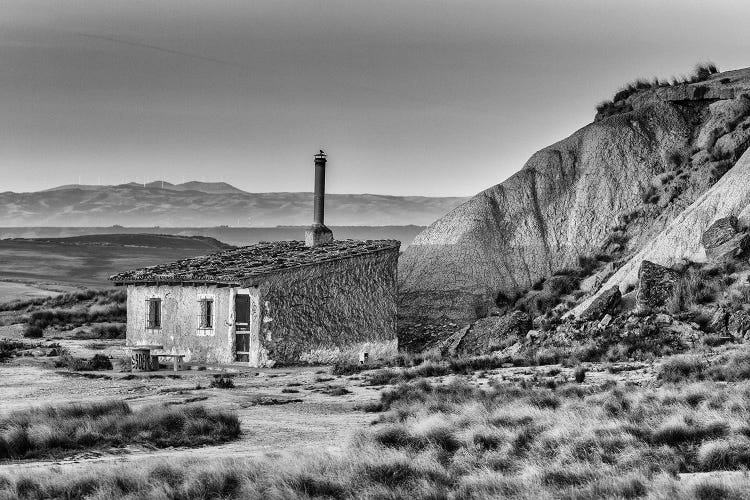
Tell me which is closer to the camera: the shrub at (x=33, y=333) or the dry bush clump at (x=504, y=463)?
the dry bush clump at (x=504, y=463)

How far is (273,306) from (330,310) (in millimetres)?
1873

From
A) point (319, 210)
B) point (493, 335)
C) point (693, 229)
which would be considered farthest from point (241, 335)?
point (693, 229)

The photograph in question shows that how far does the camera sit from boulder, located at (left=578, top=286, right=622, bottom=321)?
28.7 meters

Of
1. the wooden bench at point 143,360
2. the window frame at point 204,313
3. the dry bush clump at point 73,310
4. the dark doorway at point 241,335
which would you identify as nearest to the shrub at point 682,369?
the dark doorway at point 241,335

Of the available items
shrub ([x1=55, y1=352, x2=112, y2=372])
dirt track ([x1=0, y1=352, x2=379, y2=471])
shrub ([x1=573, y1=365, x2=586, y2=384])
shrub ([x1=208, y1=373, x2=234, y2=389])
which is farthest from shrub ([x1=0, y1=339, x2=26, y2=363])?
shrub ([x1=573, y1=365, x2=586, y2=384])

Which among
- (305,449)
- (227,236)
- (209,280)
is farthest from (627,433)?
(227,236)

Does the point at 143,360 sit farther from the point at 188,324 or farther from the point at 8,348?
the point at 8,348

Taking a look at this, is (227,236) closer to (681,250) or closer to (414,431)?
(681,250)

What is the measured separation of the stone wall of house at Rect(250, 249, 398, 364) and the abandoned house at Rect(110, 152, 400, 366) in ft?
0.09

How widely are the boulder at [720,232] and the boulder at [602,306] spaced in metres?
3.18

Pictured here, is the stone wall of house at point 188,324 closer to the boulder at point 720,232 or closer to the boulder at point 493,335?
the boulder at point 493,335

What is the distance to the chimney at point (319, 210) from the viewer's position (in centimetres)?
3431

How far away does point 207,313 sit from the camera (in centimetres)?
2992

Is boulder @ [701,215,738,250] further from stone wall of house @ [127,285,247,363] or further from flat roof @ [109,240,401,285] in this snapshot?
stone wall of house @ [127,285,247,363]
